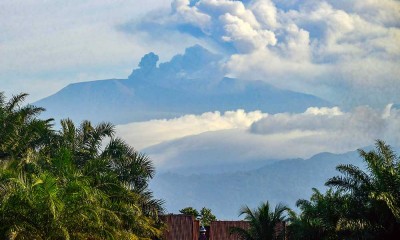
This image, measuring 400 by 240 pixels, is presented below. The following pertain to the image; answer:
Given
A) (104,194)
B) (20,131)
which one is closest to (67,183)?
(104,194)

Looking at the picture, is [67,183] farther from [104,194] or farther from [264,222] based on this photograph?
[264,222]

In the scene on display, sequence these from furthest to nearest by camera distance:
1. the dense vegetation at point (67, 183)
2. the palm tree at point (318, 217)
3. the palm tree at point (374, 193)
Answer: the palm tree at point (318, 217) → the palm tree at point (374, 193) → the dense vegetation at point (67, 183)

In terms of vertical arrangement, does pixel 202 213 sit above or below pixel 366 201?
above

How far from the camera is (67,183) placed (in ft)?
83.8

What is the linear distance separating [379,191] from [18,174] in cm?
1268

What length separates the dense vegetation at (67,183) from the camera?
76.1 feet

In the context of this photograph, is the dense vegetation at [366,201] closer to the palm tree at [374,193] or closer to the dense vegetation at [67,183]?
the palm tree at [374,193]

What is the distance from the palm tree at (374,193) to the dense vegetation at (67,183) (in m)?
8.61

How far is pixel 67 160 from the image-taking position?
2717cm

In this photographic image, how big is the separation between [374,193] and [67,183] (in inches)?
422

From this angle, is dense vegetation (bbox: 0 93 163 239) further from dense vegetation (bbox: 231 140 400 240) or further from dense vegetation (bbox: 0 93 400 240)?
dense vegetation (bbox: 231 140 400 240)

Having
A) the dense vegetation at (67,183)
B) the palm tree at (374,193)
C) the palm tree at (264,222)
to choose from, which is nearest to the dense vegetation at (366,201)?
the palm tree at (374,193)

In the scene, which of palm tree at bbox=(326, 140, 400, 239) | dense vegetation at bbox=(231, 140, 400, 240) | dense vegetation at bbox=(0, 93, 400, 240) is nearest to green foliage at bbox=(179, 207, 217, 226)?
dense vegetation at bbox=(0, 93, 400, 240)

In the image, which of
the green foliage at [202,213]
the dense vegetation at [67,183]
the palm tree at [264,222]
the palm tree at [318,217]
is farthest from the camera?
the green foliage at [202,213]
